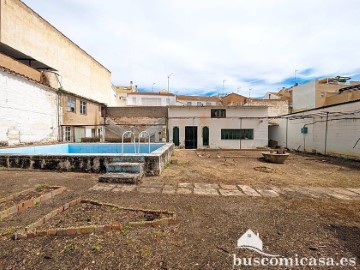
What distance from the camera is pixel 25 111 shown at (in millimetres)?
11945

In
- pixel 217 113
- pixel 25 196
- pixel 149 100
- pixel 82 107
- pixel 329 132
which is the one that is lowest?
Answer: pixel 25 196

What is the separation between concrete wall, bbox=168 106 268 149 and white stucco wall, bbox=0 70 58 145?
10.8 meters

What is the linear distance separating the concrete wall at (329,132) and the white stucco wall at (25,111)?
67.1ft

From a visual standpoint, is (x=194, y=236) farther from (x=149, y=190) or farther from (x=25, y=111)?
(x=25, y=111)

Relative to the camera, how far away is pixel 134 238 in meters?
2.96

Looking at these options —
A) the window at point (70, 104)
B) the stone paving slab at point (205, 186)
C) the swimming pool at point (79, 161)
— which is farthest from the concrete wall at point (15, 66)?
the stone paving slab at point (205, 186)

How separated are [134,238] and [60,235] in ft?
3.67

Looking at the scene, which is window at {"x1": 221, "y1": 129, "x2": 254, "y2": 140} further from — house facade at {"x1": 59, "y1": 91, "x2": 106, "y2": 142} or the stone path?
the stone path

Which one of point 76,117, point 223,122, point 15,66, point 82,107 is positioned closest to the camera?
point 15,66

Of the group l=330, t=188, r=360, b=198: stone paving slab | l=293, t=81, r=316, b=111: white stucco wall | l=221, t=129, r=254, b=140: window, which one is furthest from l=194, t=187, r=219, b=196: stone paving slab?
l=293, t=81, r=316, b=111: white stucco wall

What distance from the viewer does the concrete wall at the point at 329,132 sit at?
1299 cm

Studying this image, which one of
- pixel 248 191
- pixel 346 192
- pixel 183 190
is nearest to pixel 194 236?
pixel 183 190

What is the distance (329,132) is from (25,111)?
21.2 metres

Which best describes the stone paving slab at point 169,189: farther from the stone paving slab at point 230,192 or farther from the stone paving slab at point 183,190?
the stone paving slab at point 230,192
